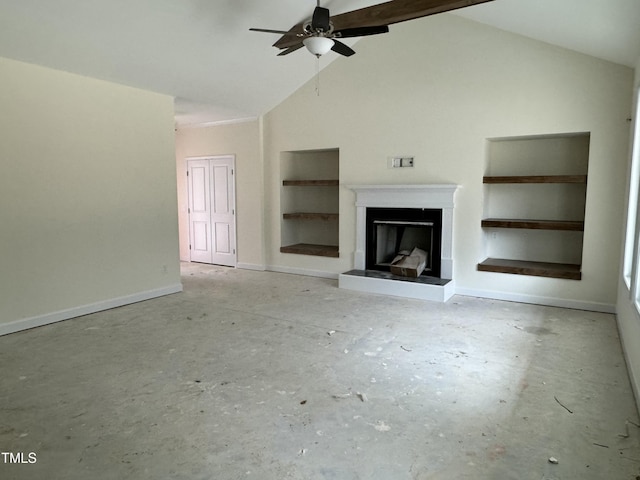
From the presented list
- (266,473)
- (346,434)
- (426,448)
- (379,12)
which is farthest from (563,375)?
(379,12)

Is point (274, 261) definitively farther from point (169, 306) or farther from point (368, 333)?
point (368, 333)

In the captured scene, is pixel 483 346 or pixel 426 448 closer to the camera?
pixel 426 448

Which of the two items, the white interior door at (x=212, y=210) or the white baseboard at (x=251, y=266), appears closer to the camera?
the white baseboard at (x=251, y=266)

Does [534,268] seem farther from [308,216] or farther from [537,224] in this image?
[308,216]

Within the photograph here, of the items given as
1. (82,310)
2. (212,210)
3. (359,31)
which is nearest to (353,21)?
(359,31)

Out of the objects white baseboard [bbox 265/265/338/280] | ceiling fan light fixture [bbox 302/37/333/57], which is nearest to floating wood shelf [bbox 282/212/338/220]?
white baseboard [bbox 265/265/338/280]

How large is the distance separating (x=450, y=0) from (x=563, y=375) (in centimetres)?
321

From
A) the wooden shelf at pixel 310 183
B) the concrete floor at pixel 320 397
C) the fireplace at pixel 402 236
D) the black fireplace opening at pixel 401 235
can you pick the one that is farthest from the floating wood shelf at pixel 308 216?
the concrete floor at pixel 320 397

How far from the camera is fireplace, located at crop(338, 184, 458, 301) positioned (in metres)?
5.36

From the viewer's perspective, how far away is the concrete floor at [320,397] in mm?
2086

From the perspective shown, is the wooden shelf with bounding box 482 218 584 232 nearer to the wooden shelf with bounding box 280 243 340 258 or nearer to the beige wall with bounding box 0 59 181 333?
the wooden shelf with bounding box 280 243 340 258

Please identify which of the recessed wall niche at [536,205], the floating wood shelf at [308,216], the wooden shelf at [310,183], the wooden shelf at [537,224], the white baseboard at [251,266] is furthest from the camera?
the white baseboard at [251,266]

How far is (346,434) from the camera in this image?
7.61 feet

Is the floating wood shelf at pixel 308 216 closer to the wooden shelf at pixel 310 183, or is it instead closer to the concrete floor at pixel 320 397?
the wooden shelf at pixel 310 183
